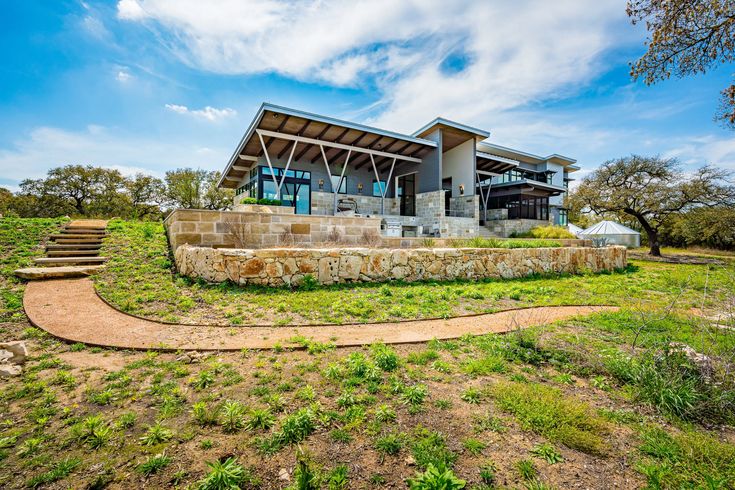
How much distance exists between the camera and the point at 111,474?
1.91 m

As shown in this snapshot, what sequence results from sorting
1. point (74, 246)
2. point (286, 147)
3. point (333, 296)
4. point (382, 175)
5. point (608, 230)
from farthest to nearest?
1. point (608, 230)
2. point (382, 175)
3. point (286, 147)
4. point (74, 246)
5. point (333, 296)

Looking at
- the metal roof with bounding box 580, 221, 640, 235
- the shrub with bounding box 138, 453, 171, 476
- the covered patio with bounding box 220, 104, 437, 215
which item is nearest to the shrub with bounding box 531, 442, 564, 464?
the shrub with bounding box 138, 453, 171, 476

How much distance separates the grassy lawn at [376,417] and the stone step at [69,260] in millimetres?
4634

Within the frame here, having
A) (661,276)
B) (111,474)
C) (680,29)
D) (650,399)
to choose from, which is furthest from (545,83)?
(111,474)

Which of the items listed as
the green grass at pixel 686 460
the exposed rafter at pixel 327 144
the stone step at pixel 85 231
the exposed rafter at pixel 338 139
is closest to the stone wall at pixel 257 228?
the stone step at pixel 85 231

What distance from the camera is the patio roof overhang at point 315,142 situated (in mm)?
14188

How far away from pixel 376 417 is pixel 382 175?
67.2 feet

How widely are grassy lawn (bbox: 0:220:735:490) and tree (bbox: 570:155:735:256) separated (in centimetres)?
1886

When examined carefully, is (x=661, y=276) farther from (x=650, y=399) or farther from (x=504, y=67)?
(x=650, y=399)

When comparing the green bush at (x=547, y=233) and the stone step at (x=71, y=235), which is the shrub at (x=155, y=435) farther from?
the green bush at (x=547, y=233)

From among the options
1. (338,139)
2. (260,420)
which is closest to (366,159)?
(338,139)

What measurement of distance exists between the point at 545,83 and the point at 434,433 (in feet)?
42.0

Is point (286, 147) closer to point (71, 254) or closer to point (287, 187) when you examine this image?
point (287, 187)

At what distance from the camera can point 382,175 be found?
2181cm
